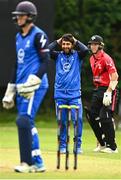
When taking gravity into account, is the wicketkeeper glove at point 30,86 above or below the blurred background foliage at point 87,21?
below

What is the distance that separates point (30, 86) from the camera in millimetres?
10891

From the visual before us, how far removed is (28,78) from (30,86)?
0.39 feet

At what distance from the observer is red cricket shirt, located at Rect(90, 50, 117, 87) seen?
1510cm

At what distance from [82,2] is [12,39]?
16.1 ft

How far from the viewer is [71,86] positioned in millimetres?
14539

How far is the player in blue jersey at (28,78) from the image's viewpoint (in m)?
10.9

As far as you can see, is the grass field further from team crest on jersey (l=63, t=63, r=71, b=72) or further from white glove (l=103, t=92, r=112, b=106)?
team crest on jersey (l=63, t=63, r=71, b=72)

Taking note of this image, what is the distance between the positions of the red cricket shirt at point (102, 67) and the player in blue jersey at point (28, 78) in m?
4.11

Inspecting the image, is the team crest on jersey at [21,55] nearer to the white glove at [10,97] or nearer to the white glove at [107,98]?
the white glove at [10,97]

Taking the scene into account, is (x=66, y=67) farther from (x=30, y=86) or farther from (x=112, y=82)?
(x=30, y=86)

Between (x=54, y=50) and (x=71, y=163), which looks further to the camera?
(x=54, y=50)


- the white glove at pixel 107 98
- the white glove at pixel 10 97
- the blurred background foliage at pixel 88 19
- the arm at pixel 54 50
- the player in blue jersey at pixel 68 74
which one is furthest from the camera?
the blurred background foliage at pixel 88 19

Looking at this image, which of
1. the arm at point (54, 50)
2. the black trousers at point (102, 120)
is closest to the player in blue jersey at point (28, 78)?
the arm at point (54, 50)

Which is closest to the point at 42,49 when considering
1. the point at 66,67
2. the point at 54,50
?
the point at 66,67
